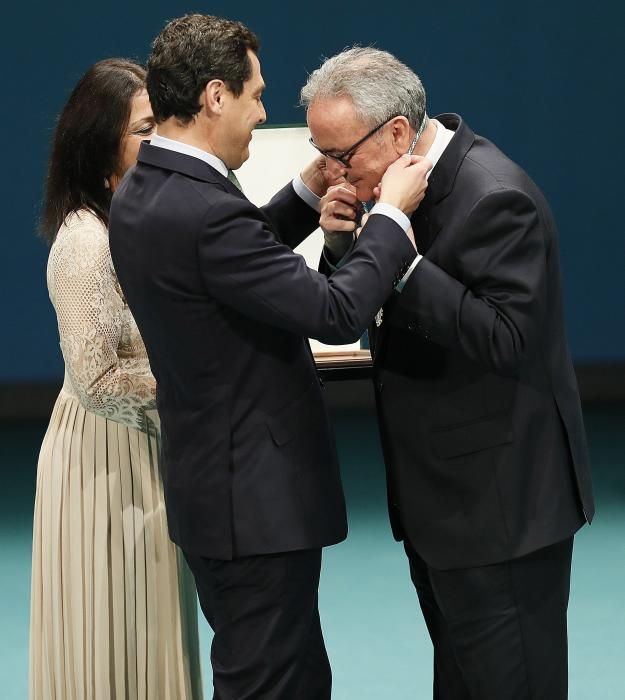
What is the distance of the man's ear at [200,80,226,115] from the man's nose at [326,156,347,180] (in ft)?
0.78

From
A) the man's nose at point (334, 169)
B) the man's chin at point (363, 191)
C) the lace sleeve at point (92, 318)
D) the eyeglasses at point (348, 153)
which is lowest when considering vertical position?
the lace sleeve at point (92, 318)

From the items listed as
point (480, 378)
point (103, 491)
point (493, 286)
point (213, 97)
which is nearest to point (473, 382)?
point (480, 378)

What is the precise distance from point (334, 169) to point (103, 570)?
981 mm

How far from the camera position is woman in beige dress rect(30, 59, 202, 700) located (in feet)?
7.60

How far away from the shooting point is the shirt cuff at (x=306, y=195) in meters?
2.37

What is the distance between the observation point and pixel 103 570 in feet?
8.03

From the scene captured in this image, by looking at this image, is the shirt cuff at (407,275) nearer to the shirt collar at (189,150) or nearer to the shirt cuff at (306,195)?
the shirt collar at (189,150)

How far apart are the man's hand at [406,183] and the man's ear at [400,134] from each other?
0.03m

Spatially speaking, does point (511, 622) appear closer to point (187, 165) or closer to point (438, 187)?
point (438, 187)

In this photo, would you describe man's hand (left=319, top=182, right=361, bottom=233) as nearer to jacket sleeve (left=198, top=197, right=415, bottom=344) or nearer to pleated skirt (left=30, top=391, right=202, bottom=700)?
jacket sleeve (left=198, top=197, right=415, bottom=344)

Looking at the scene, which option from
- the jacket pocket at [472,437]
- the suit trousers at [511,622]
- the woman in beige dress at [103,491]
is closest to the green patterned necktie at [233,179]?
the woman in beige dress at [103,491]

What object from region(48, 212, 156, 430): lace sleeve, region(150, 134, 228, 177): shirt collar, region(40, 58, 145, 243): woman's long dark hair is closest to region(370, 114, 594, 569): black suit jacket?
region(150, 134, 228, 177): shirt collar

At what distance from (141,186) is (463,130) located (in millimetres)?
562

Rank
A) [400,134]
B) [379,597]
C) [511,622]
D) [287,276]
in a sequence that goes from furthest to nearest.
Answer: [379,597], [511,622], [400,134], [287,276]
